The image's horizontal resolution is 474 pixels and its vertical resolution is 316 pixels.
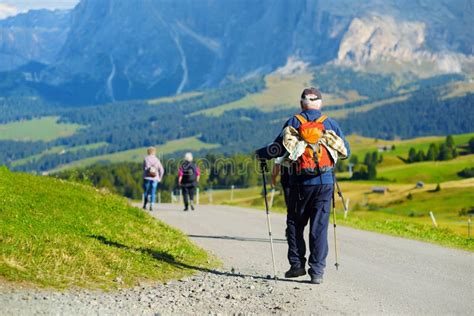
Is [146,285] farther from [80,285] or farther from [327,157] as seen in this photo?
[327,157]

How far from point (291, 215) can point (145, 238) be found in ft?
15.5

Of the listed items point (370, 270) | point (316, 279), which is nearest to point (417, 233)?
point (370, 270)

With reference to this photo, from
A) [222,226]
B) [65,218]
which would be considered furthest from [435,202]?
[65,218]

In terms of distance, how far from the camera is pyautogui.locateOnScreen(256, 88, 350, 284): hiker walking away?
40.4ft

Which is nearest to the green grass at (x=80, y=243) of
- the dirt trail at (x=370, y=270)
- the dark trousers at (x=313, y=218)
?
the dirt trail at (x=370, y=270)

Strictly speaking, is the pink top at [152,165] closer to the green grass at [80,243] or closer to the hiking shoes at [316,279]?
the green grass at [80,243]

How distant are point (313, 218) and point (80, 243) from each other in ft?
12.2

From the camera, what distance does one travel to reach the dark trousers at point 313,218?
12500 millimetres

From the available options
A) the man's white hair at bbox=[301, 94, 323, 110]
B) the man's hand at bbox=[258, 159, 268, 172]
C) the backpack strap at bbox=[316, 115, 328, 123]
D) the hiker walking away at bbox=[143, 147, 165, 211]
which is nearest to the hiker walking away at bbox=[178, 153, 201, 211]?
the hiker walking away at bbox=[143, 147, 165, 211]

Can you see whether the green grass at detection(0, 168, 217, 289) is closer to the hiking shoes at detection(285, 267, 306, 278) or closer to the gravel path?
the gravel path

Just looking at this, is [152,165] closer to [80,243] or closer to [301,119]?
[80,243]

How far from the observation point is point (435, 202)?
14612cm

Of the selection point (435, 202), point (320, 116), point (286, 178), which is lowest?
point (435, 202)

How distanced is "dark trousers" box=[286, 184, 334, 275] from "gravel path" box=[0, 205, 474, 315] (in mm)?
375
